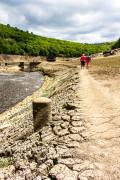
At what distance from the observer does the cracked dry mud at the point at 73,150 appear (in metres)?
9.38

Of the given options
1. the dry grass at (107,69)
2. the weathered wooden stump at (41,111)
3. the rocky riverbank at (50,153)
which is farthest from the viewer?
the dry grass at (107,69)

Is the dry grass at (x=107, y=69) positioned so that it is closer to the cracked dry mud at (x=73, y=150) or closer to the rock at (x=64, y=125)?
the cracked dry mud at (x=73, y=150)

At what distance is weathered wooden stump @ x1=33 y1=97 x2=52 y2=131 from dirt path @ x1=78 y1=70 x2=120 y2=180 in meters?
1.77

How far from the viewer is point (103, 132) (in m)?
12.2

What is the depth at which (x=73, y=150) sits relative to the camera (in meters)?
10.8

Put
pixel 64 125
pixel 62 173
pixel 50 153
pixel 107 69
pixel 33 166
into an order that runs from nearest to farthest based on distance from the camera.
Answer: pixel 62 173, pixel 33 166, pixel 50 153, pixel 64 125, pixel 107 69

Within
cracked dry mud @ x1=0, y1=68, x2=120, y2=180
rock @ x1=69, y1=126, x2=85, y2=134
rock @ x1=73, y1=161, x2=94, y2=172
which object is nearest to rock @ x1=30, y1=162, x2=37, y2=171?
cracked dry mud @ x1=0, y1=68, x2=120, y2=180

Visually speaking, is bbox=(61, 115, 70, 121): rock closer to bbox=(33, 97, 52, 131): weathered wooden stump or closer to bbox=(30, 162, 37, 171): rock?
bbox=(33, 97, 52, 131): weathered wooden stump

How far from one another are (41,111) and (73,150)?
13.8ft

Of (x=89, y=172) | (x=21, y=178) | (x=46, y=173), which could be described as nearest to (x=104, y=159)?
(x=89, y=172)

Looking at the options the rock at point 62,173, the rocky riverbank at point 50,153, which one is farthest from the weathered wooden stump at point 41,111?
the rock at point 62,173

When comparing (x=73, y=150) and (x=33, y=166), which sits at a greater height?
(x=73, y=150)

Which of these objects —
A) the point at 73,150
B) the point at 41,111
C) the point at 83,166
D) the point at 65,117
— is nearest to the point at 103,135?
the point at 73,150

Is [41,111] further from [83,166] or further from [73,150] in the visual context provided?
[83,166]
